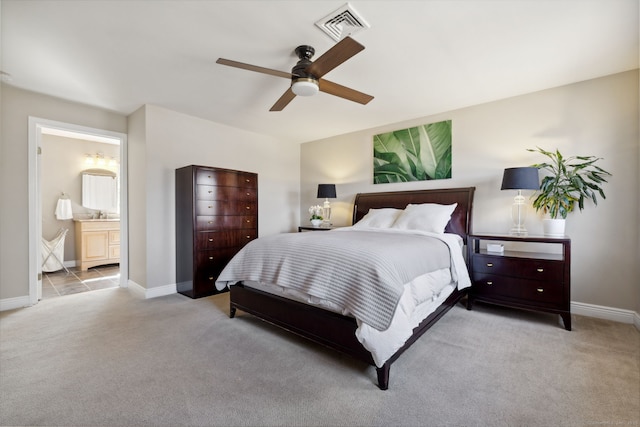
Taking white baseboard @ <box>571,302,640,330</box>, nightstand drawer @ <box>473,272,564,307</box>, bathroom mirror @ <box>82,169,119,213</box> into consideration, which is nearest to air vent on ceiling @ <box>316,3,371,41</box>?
nightstand drawer @ <box>473,272,564,307</box>

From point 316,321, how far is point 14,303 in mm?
3577

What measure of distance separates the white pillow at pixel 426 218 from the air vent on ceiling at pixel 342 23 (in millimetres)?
2097

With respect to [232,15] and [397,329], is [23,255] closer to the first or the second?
[232,15]

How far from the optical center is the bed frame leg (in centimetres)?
171

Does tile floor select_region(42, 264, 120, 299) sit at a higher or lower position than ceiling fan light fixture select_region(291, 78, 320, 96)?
lower

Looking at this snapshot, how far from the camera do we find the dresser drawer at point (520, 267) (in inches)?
106

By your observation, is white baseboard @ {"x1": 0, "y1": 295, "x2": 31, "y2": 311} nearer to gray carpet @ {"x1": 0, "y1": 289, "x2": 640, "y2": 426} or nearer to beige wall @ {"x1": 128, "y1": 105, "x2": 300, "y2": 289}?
gray carpet @ {"x1": 0, "y1": 289, "x2": 640, "y2": 426}

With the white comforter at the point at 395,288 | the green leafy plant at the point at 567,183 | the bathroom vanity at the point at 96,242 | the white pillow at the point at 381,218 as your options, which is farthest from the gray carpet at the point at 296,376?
the bathroom vanity at the point at 96,242

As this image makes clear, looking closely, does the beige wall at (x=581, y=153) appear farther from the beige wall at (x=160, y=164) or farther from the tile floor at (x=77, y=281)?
the tile floor at (x=77, y=281)

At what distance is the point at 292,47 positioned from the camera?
7.85ft

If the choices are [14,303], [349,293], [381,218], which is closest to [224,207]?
[381,218]

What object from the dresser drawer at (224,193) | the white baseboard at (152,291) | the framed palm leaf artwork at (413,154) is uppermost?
the framed palm leaf artwork at (413,154)

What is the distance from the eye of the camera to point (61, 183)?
5.48 metres

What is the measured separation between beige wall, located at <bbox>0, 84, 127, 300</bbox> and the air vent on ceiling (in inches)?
139
